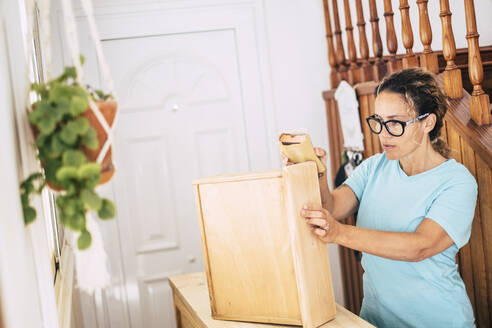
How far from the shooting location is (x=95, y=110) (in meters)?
0.85

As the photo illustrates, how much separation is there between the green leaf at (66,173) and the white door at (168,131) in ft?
7.18

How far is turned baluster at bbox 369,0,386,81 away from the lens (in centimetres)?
253

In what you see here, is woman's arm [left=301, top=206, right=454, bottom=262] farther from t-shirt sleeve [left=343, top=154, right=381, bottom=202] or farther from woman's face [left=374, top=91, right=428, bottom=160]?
t-shirt sleeve [left=343, top=154, right=381, bottom=202]

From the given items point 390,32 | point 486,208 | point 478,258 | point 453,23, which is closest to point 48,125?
point 486,208

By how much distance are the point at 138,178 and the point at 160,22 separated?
2.82 ft

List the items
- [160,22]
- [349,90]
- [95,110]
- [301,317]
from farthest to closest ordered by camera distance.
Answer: [160,22]
[349,90]
[301,317]
[95,110]

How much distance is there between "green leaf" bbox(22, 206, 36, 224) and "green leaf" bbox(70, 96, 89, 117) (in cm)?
20

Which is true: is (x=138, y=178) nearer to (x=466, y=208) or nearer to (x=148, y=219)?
(x=148, y=219)

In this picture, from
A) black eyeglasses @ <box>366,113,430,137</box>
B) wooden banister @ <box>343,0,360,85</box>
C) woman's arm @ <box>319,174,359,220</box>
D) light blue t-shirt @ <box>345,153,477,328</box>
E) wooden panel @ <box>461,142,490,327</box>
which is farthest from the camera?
wooden banister @ <box>343,0,360,85</box>

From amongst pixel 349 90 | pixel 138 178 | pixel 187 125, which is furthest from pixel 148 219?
pixel 349 90

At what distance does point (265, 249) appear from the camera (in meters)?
1.46

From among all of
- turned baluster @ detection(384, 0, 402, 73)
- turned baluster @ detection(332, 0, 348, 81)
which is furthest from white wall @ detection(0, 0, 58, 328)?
turned baluster @ detection(332, 0, 348, 81)

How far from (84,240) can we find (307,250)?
0.70m

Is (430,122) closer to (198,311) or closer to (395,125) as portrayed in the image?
(395,125)
